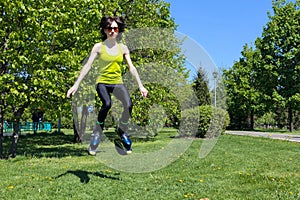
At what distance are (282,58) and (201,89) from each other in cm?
1172

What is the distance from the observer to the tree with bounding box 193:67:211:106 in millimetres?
47206

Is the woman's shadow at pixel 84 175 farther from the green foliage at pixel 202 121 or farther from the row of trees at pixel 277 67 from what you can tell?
the row of trees at pixel 277 67

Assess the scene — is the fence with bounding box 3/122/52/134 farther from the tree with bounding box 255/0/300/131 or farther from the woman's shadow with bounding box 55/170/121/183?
the tree with bounding box 255/0/300/131

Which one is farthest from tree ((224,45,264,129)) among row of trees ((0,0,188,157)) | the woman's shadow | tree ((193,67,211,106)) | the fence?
the woman's shadow

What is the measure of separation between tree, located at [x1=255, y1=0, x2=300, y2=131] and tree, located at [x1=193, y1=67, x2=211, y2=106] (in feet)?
25.1

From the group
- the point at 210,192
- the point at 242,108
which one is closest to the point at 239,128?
the point at 242,108

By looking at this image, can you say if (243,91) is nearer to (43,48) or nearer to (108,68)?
(43,48)

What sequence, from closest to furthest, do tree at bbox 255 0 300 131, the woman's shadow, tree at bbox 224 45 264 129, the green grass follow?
the green grass
the woman's shadow
tree at bbox 255 0 300 131
tree at bbox 224 45 264 129

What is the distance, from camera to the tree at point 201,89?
47.2 meters

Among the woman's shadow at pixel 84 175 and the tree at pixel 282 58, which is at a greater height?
the tree at pixel 282 58

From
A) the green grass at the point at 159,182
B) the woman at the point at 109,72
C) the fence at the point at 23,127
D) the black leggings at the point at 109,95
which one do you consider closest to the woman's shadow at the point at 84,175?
the green grass at the point at 159,182

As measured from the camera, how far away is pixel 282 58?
4653 centimetres

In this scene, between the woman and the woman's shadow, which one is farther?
the woman's shadow

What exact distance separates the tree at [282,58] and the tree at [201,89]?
7.64 meters
